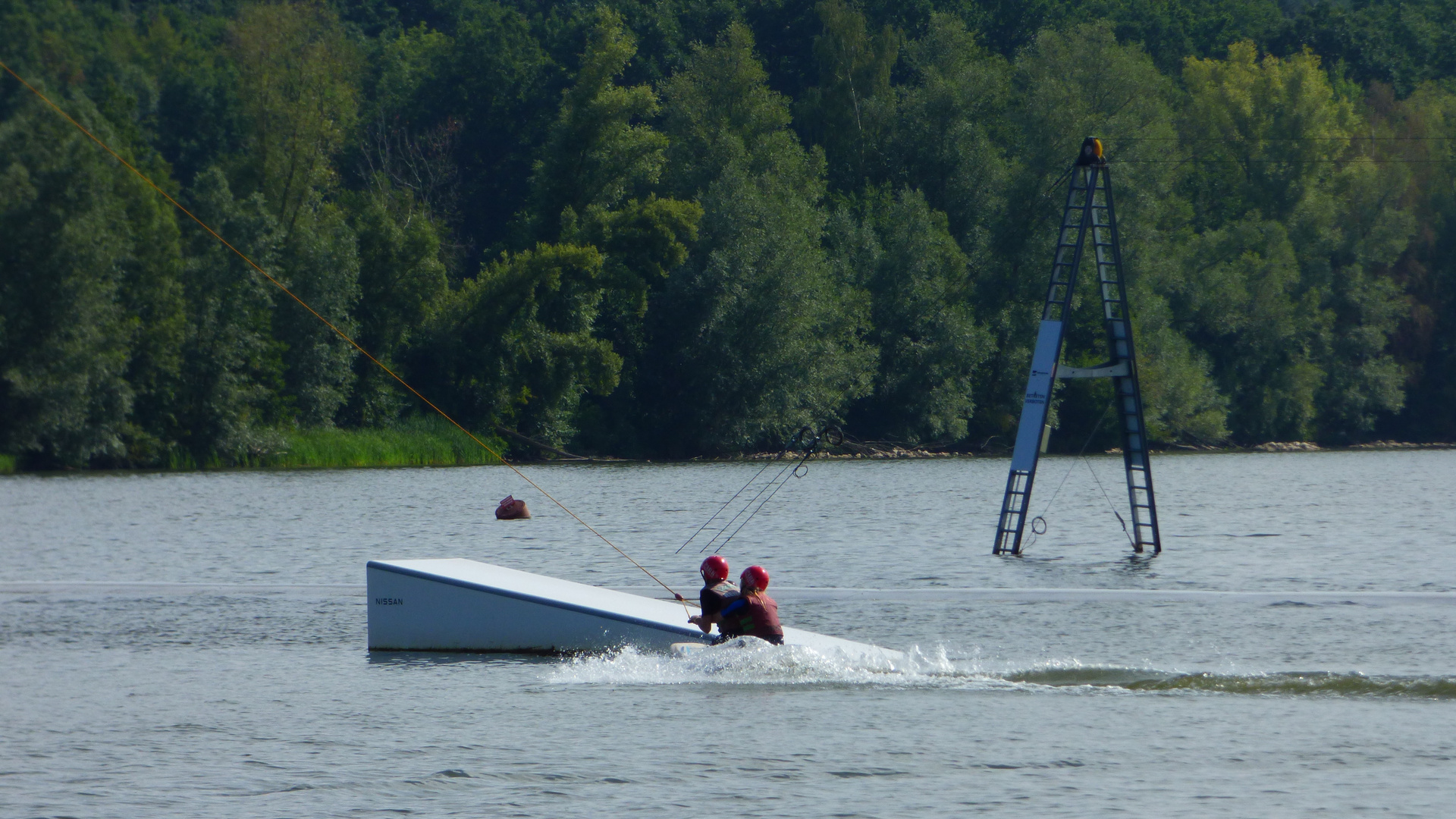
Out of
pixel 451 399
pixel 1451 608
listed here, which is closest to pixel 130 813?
pixel 1451 608

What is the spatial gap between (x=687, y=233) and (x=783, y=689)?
47.8 meters

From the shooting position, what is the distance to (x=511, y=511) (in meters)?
35.9

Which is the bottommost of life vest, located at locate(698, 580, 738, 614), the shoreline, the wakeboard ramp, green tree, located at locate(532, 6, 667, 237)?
the wakeboard ramp

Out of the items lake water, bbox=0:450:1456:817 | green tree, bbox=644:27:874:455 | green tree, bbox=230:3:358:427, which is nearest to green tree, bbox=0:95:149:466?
green tree, bbox=230:3:358:427

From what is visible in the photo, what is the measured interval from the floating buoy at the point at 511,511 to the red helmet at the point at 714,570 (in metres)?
19.9

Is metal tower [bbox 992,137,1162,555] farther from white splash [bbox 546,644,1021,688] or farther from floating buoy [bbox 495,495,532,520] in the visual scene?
floating buoy [bbox 495,495,532,520]

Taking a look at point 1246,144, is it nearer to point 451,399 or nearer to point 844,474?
point 844,474

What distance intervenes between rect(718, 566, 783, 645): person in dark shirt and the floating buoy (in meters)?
20.0

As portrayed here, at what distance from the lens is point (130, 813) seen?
442 inches

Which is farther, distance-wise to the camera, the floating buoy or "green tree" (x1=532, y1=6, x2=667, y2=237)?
"green tree" (x1=532, y1=6, x2=667, y2=237)

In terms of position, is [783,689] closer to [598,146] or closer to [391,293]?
[391,293]

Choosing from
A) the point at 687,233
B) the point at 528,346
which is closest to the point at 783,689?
the point at 528,346

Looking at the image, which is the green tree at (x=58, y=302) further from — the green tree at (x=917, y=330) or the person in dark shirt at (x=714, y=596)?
the person in dark shirt at (x=714, y=596)

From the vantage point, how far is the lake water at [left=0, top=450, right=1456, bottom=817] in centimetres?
1173
